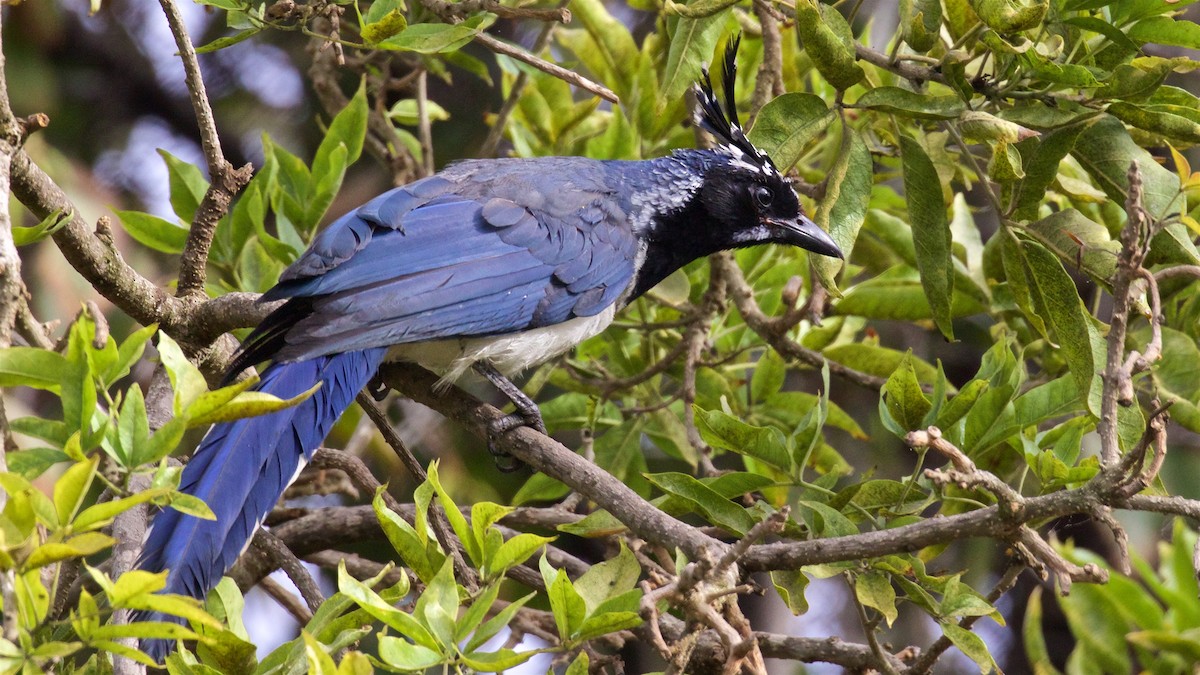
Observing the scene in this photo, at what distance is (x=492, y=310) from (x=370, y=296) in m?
0.44

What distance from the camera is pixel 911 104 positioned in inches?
115

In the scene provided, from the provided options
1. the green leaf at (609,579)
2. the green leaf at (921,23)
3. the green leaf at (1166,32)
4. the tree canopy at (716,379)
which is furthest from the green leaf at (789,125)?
the green leaf at (609,579)

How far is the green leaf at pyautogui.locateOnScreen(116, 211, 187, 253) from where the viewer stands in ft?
12.2

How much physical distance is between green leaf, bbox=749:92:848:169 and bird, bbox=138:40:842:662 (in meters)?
0.31

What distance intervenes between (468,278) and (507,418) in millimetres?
532

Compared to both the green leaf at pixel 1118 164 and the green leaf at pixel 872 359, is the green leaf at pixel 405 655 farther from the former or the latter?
the green leaf at pixel 872 359

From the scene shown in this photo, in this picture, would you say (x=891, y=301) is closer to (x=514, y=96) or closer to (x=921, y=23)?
(x=921, y=23)

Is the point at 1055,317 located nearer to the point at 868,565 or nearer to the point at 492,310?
the point at 868,565

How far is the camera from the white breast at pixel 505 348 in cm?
364

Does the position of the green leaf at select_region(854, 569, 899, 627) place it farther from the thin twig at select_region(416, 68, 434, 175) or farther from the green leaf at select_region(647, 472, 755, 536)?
the thin twig at select_region(416, 68, 434, 175)

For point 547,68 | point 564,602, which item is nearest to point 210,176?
point 547,68

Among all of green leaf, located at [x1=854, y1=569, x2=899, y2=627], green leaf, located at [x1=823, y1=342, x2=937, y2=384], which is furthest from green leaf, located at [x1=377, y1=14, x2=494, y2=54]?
green leaf, located at [x1=823, y1=342, x2=937, y2=384]

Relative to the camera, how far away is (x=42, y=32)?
6320 mm

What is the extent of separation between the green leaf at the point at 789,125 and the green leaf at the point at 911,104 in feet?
0.52
